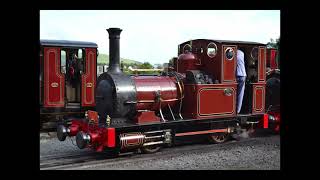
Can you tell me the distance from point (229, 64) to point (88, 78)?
16.8 feet

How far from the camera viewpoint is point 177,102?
33.0 feet

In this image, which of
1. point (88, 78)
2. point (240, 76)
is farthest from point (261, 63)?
point (88, 78)

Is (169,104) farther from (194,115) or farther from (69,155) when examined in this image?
(69,155)

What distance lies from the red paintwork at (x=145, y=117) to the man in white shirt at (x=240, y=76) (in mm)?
2720

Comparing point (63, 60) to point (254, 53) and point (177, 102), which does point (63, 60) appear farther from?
point (254, 53)

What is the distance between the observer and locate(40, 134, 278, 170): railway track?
8.22m

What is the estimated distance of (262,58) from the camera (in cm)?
1100

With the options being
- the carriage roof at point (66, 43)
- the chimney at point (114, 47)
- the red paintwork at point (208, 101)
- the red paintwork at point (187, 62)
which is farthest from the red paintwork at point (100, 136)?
the carriage roof at point (66, 43)

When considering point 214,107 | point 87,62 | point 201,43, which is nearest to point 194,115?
point 214,107

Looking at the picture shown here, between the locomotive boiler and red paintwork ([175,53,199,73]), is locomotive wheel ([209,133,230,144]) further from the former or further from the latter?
red paintwork ([175,53,199,73])

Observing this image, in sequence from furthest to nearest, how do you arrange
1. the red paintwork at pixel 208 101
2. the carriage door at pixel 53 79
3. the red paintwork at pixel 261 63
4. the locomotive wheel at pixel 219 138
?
the carriage door at pixel 53 79 < the red paintwork at pixel 261 63 < the locomotive wheel at pixel 219 138 < the red paintwork at pixel 208 101

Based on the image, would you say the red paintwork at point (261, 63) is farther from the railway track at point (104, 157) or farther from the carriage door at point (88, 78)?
the carriage door at point (88, 78)

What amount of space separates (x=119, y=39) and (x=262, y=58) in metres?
4.38

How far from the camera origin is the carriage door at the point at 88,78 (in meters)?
13.0
